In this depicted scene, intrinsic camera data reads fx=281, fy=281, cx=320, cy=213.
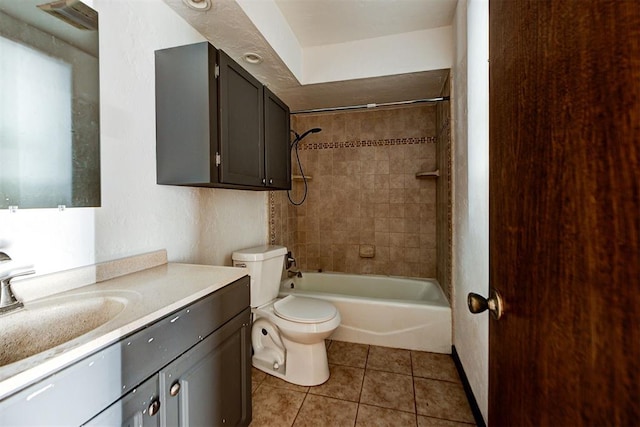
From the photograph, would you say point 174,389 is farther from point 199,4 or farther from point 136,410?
point 199,4

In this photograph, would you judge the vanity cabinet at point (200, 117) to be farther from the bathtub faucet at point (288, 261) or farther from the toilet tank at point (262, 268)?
the bathtub faucet at point (288, 261)

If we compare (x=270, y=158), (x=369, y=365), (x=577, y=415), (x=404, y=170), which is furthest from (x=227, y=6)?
(x=369, y=365)

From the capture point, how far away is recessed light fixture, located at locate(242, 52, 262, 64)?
186cm

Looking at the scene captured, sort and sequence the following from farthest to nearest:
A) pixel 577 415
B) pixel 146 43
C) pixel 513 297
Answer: pixel 146 43
pixel 513 297
pixel 577 415

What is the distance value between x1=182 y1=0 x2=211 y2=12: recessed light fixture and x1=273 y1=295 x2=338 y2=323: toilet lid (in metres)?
1.75

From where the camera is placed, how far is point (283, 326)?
1741 millimetres

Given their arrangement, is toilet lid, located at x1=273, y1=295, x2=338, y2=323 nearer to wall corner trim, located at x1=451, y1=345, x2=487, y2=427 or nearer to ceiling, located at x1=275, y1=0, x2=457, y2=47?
wall corner trim, located at x1=451, y1=345, x2=487, y2=427

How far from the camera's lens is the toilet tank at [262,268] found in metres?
1.91

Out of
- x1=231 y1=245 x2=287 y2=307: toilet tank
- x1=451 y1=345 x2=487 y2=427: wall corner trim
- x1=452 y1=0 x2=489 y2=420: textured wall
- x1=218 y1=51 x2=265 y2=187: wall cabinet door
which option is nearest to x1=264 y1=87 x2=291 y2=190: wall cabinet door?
x1=218 y1=51 x2=265 y2=187: wall cabinet door

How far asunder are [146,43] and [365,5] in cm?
132

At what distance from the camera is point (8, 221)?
883 mm

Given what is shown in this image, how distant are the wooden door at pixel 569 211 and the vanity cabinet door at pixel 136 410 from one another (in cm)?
91

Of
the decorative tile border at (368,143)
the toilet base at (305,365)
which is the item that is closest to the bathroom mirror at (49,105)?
the toilet base at (305,365)

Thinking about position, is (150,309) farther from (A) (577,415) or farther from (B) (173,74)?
(B) (173,74)
